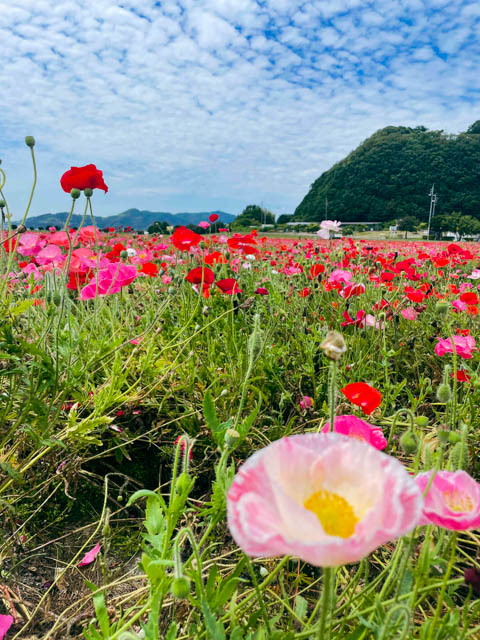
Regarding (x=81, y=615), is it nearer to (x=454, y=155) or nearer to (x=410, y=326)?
(x=410, y=326)

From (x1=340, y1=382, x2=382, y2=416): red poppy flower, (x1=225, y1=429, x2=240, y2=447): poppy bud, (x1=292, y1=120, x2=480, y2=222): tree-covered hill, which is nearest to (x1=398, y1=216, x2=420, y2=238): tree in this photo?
(x1=292, y1=120, x2=480, y2=222): tree-covered hill

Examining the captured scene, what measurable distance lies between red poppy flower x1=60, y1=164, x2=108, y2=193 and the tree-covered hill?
5581cm

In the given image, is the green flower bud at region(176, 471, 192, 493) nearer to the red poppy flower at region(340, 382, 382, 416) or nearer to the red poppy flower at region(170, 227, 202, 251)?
the red poppy flower at region(340, 382, 382, 416)

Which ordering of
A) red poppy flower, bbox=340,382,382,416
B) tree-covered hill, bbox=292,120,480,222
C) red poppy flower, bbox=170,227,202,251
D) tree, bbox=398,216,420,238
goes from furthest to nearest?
tree-covered hill, bbox=292,120,480,222
tree, bbox=398,216,420,238
red poppy flower, bbox=170,227,202,251
red poppy flower, bbox=340,382,382,416

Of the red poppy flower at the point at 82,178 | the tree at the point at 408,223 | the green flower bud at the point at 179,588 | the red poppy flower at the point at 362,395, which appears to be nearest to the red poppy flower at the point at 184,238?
the red poppy flower at the point at 82,178

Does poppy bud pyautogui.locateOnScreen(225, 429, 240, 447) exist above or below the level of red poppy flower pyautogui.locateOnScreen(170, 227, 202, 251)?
below

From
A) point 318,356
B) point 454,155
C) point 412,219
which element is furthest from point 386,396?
point 454,155

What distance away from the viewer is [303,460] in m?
0.43

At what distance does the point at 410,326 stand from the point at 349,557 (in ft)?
7.19

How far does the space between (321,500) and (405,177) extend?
197 feet

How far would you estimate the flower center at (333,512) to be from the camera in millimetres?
423

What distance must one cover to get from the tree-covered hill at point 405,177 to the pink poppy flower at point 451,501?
56.5 metres

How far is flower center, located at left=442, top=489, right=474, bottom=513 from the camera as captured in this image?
1.69ft

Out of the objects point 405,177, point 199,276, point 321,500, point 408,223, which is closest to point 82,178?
point 199,276
